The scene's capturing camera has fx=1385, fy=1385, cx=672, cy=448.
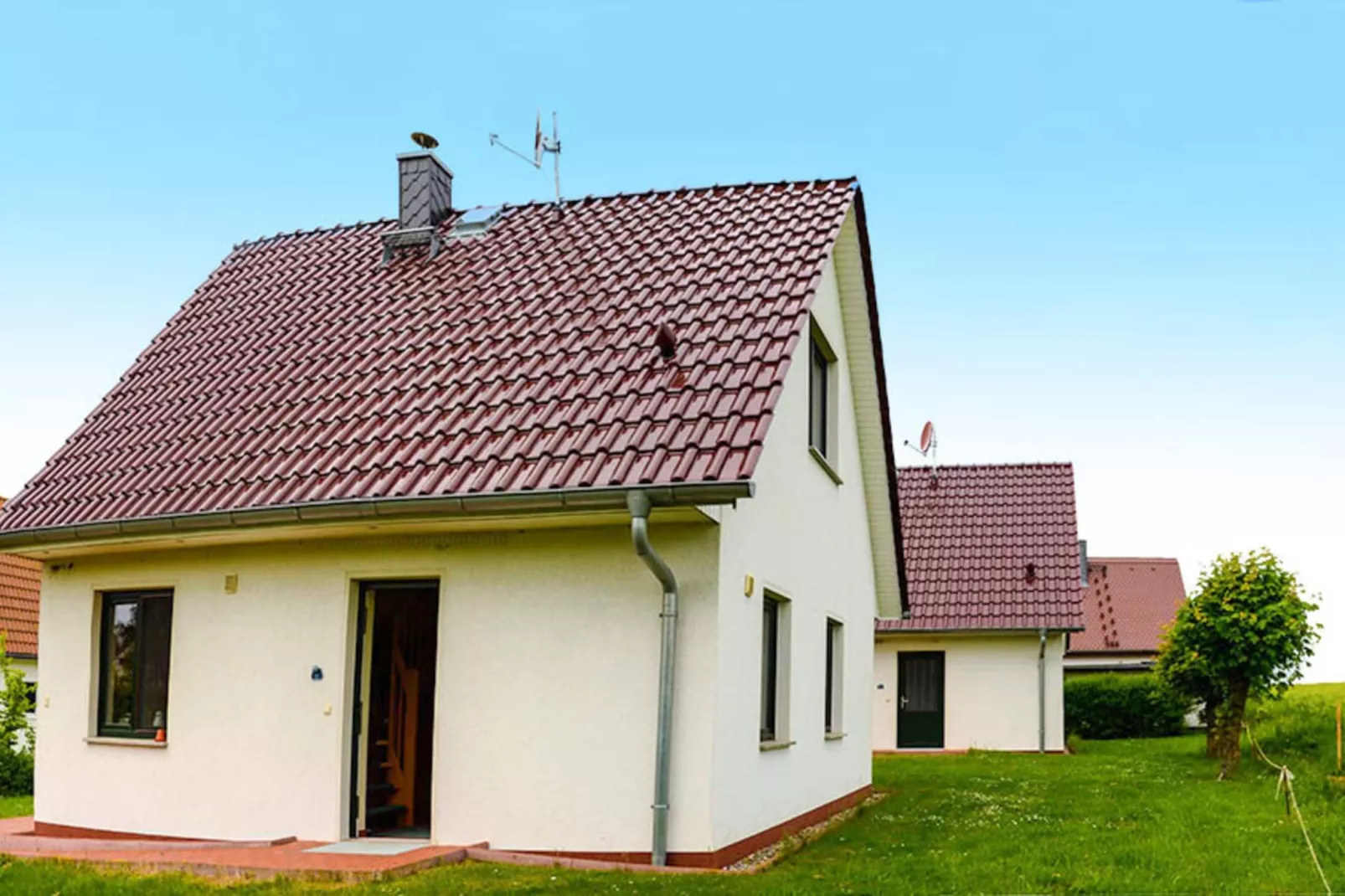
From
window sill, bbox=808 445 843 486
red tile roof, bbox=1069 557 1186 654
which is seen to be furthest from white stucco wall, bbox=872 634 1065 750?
red tile roof, bbox=1069 557 1186 654

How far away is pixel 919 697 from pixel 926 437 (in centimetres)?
593

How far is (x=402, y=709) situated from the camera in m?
13.1

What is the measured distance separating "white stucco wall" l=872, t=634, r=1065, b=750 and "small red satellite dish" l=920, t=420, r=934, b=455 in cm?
499

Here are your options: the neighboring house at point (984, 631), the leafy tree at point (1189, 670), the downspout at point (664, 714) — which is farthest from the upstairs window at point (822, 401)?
the neighboring house at point (984, 631)

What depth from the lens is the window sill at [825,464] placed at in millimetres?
13383

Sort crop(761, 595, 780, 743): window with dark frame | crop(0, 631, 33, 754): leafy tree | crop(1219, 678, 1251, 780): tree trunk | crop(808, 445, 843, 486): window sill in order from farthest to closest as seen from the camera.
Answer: crop(0, 631, 33, 754): leafy tree < crop(1219, 678, 1251, 780): tree trunk < crop(808, 445, 843, 486): window sill < crop(761, 595, 780, 743): window with dark frame

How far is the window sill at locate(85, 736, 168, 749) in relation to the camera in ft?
39.3

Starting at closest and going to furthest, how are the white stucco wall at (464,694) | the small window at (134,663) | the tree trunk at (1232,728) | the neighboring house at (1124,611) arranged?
the white stucco wall at (464,694) → the small window at (134,663) → the tree trunk at (1232,728) → the neighboring house at (1124,611)

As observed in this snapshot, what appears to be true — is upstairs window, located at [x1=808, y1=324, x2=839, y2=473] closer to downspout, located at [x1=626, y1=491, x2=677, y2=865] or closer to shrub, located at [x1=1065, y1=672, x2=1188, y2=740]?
downspout, located at [x1=626, y1=491, x2=677, y2=865]

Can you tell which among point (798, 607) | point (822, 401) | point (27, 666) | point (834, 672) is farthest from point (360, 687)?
point (27, 666)

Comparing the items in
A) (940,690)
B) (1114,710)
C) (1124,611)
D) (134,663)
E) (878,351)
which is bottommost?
(1114,710)

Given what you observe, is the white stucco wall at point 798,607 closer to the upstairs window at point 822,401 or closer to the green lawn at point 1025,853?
the upstairs window at point 822,401

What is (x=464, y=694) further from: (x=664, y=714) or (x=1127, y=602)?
(x=1127, y=602)

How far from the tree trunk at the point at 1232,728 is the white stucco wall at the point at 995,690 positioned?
7.88 metres
